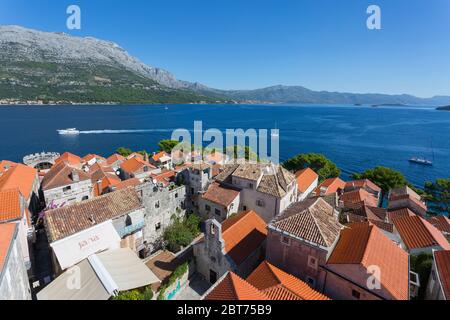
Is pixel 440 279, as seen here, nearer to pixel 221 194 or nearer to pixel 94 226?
pixel 221 194

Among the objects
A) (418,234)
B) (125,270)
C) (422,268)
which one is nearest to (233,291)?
(125,270)

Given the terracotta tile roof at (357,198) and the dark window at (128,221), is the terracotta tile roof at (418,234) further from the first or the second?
the dark window at (128,221)

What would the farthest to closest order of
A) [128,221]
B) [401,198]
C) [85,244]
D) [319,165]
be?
1. [319,165]
2. [401,198]
3. [128,221]
4. [85,244]

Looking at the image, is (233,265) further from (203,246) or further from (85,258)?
(85,258)

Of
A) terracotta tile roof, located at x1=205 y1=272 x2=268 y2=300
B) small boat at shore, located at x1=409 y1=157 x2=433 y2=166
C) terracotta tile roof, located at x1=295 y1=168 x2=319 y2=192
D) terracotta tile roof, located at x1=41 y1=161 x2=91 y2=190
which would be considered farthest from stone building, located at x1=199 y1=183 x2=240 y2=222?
small boat at shore, located at x1=409 y1=157 x2=433 y2=166

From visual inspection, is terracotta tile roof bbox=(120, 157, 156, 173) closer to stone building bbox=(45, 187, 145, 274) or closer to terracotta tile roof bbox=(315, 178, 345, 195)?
stone building bbox=(45, 187, 145, 274)

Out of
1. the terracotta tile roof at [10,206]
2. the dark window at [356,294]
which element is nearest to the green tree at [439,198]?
the dark window at [356,294]

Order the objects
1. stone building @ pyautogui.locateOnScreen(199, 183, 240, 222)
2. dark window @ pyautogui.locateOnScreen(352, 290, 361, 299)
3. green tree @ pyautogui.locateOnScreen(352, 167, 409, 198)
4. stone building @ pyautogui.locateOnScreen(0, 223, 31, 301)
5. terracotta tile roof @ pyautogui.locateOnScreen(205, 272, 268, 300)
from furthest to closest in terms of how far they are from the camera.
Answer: green tree @ pyautogui.locateOnScreen(352, 167, 409, 198), stone building @ pyautogui.locateOnScreen(199, 183, 240, 222), dark window @ pyautogui.locateOnScreen(352, 290, 361, 299), terracotta tile roof @ pyautogui.locateOnScreen(205, 272, 268, 300), stone building @ pyautogui.locateOnScreen(0, 223, 31, 301)
